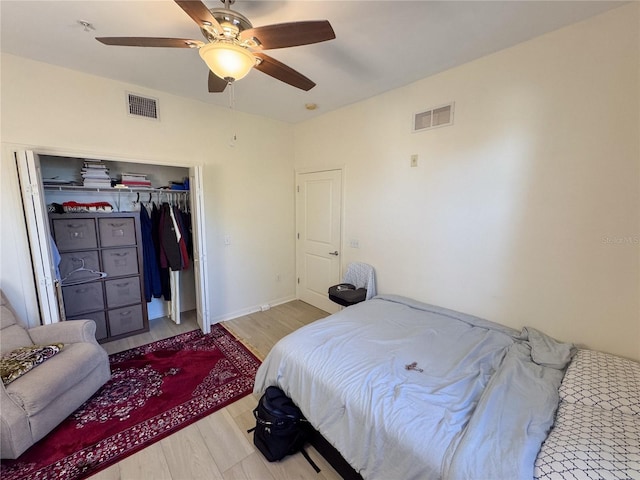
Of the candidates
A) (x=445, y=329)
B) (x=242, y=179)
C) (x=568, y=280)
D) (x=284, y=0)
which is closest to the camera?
(x=284, y=0)

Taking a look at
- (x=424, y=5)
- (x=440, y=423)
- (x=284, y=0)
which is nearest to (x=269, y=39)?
(x=284, y=0)

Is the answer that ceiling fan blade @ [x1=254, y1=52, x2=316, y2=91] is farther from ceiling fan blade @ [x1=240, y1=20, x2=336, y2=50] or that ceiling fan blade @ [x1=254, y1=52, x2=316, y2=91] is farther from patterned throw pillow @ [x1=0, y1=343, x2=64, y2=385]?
patterned throw pillow @ [x1=0, y1=343, x2=64, y2=385]

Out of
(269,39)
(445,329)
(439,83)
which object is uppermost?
(439,83)

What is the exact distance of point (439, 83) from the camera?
2340 mm

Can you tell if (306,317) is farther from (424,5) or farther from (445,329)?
(424,5)

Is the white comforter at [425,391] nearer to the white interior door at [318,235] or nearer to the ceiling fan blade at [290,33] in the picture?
the white interior door at [318,235]

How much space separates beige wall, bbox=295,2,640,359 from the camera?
1.61 m

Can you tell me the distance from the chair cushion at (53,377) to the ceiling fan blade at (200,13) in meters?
2.30

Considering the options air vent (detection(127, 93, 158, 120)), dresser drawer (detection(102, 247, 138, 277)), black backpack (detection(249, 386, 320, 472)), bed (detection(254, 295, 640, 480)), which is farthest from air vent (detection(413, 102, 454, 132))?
dresser drawer (detection(102, 247, 138, 277))

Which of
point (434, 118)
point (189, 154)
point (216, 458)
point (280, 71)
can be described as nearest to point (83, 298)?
point (189, 154)

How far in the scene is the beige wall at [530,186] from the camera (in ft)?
5.29

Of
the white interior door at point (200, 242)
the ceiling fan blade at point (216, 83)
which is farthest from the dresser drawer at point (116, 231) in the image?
the ceiling fan blade at point (216, 83)

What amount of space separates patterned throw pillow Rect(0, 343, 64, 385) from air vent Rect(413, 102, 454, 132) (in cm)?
350

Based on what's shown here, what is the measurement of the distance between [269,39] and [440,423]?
2020 mm
